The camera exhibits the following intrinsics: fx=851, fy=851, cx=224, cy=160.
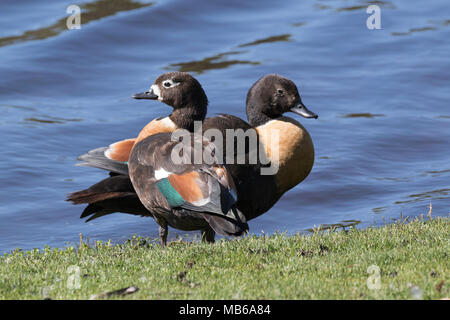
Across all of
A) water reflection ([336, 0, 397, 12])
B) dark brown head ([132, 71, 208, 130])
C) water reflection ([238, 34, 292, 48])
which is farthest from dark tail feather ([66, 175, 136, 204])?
water reflection ([336, 0, 397, 12])

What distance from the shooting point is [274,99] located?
8461 millimetres

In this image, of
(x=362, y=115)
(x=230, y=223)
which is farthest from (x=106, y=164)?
(x=362, y=115)

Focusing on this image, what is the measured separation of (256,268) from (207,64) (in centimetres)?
1235

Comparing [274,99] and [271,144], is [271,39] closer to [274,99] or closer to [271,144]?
[274,99]

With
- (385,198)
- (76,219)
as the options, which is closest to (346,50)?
(385,198)

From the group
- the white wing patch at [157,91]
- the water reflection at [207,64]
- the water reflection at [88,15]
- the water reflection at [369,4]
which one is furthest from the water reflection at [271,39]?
the white wing patch at [157,91]

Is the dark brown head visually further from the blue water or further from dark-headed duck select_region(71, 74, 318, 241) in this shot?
the blue water

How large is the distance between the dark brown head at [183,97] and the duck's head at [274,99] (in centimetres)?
59

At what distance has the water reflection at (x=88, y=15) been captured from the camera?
19.5 metres

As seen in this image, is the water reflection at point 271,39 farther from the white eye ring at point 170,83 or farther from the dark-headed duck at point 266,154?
the white eye ring at point 170,83

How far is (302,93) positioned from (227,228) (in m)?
10.4

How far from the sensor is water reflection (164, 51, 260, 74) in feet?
58.7
